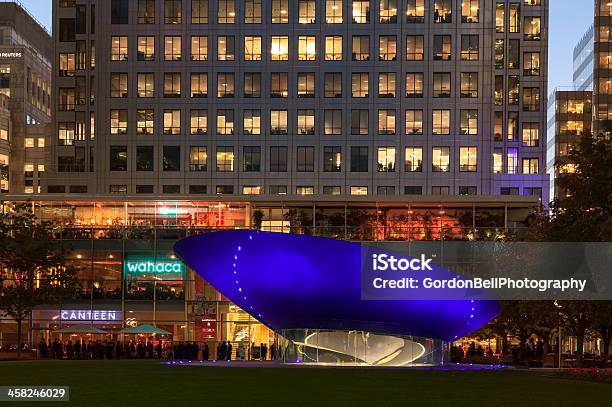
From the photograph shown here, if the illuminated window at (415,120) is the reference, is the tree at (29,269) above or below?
below

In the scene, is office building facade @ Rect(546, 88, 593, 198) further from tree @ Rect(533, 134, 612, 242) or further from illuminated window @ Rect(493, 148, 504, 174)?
tree @ Rect(533, 134, 612, 242)

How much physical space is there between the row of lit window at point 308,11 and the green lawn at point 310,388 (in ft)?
215

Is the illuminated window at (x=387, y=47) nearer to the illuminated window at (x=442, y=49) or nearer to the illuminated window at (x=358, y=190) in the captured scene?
the illuminated window at (x=442, y=49)

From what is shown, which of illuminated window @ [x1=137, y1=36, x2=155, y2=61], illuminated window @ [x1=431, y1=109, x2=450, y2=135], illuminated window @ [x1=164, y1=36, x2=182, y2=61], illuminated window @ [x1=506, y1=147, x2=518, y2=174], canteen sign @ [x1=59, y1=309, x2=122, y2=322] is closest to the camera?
canteen sign @ [x1=59, y1=309, x2=122, y2=322]

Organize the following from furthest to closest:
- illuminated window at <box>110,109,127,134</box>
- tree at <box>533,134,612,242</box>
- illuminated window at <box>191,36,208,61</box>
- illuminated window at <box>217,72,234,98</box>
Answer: illuminated window at <box>110,109,127,134</box>
illuminated window at <box>191,36,208,61</box>
illuminated window at <box>217,72,234,98</box>
tree at <box>533,134,612,242</box>

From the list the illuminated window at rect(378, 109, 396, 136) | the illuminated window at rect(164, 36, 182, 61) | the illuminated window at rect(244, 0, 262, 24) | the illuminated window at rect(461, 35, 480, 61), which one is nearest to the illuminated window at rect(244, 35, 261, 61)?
the illuminated window at rect(244, 0, 262, 24)

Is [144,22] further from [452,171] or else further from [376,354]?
[376,354]

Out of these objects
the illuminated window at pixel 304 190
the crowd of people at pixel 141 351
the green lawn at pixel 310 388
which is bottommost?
the crowd of people at pixel 141 351

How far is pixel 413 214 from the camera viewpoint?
9288cm

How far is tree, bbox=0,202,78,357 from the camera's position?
229 feet

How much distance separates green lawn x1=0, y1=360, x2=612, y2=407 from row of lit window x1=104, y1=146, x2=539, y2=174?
61677 mm

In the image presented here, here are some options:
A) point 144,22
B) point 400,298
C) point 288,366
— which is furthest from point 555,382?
point 144,22

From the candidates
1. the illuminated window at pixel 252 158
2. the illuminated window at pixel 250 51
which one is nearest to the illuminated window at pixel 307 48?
the illuminated window at pixel 250 51

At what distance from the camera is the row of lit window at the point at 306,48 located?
349 feet
